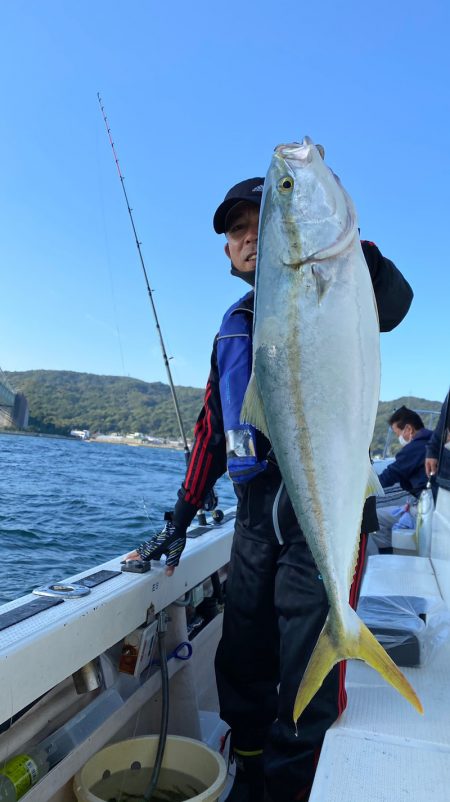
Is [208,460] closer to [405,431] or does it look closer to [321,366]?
[321,366]

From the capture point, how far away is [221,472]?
8.70 feet

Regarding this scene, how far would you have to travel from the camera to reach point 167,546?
2.68 meters

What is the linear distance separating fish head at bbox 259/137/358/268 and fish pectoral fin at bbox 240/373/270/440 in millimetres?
359

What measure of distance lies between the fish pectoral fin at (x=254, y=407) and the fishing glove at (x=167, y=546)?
122cm

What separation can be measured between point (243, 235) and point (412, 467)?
4.82 metres

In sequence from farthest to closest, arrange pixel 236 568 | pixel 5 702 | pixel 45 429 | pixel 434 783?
pixel 45 429
pixel 236 568
pixel 5 702
pixel 434 783

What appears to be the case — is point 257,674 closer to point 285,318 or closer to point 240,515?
point 240,515

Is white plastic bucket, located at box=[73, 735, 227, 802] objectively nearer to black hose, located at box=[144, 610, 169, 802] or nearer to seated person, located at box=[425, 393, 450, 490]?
black hose, located at box=[144, 610, 169, 802]

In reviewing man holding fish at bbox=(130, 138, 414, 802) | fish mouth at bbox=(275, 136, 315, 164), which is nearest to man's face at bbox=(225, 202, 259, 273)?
man holding fish at bbox=(130, 138, 414, 802)

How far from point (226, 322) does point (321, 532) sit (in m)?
1.08

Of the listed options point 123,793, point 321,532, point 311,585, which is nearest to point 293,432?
point 321,532

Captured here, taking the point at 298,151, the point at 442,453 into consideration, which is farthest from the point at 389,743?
the point at 442,453

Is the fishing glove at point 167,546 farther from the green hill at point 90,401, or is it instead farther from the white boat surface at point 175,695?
the green hill at point 90,401

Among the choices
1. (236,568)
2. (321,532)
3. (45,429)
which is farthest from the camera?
(45,429)
